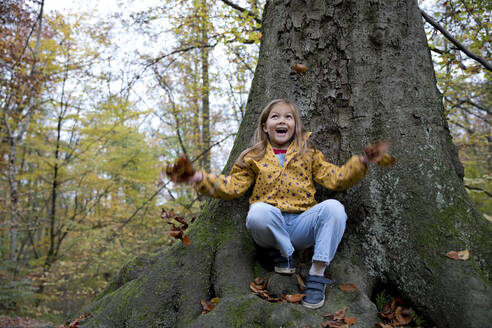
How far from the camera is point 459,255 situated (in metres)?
2.11

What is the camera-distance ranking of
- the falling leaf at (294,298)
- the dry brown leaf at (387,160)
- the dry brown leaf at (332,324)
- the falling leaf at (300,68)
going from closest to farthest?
the dry brown leaf at (332,324)
the dry brown leaf at (387,160)
the falling leaf at (294,298)
the falling leaf at (300,68)

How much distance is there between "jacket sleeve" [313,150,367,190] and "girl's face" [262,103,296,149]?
282 millimetres

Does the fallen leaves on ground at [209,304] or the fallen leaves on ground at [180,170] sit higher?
the fallen leaves on ground at [180,170]

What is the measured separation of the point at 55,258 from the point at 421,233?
10.1 metres

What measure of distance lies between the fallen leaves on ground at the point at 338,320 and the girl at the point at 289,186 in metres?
0.11

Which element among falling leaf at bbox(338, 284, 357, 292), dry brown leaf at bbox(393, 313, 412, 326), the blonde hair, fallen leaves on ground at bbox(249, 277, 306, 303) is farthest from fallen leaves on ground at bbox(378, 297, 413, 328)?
the blonde hair

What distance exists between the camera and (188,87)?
10008mm

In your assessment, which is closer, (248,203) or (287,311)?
(287,311)

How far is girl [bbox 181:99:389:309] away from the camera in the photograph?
84.9 inches

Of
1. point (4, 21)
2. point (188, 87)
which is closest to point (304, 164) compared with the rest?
point (188, 87)

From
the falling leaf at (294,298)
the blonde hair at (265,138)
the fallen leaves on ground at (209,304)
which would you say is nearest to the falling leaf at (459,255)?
the falling leaf at (294,298)

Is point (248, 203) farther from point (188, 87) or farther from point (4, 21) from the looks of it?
point (4, 21)

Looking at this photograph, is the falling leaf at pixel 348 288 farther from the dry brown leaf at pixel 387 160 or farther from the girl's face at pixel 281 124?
the girl's face at pixel 281 124

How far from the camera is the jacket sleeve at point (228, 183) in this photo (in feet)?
7.55
